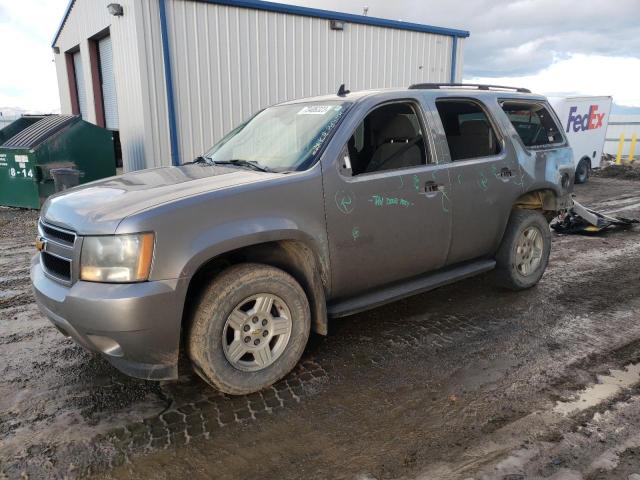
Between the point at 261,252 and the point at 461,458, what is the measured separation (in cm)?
171

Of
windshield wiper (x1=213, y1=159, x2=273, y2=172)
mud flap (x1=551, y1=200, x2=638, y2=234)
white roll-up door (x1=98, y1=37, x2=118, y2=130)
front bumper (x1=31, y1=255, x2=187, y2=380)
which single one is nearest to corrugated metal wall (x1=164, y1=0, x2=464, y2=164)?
white roll-up door (x1=98, y1=37, x2=118, y2=130)

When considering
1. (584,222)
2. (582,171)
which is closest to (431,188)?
(584,222)

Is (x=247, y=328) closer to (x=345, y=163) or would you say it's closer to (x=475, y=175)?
(x=345, y=163)

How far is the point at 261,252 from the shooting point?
10.9 ft

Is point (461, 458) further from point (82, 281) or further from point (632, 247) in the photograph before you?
point (632, 247)

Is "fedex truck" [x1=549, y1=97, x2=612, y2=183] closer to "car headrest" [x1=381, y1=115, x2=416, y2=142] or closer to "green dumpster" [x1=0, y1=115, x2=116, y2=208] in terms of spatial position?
"car headrest" [x1=381, y1=115, x2=416, y2=142]

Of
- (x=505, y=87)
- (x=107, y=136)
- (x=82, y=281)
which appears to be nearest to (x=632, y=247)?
(x=505, y=87)

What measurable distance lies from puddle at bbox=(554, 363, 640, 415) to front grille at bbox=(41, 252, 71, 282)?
3015 millimetres

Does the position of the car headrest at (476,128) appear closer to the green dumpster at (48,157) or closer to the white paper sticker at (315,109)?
the white paper sticker at (315,109)

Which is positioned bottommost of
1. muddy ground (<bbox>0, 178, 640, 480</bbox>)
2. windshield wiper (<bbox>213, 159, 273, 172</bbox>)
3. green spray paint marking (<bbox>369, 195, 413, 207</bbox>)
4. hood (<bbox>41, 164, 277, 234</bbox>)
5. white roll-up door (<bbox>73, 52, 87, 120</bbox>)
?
muddy ground (<bbox>0, 178, 640, 480</bbox>)

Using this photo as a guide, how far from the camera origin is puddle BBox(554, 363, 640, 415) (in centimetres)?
302

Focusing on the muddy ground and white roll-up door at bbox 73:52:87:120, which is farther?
white roll-up door at bbox 73:52:87:120

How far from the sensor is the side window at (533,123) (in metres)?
4.88

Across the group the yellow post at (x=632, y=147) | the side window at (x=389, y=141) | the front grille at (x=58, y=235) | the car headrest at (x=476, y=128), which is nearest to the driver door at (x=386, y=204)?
the side window at (x=389, y=141)
